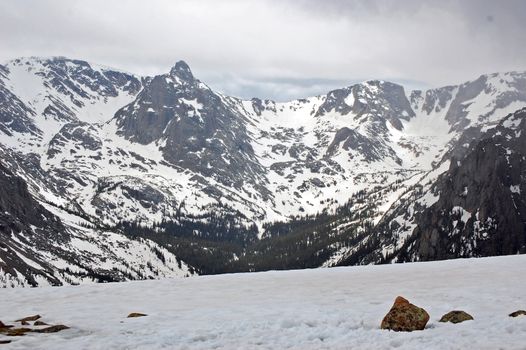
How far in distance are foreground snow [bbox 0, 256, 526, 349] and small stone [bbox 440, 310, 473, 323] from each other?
47cm

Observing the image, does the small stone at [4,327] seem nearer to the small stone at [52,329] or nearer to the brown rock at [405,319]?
the small stone at [52,329]

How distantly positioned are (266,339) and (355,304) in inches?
299

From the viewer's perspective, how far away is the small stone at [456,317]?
829 inches

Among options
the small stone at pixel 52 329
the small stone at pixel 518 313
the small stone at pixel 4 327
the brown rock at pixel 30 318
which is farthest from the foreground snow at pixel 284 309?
the small stone at pixel 4 327

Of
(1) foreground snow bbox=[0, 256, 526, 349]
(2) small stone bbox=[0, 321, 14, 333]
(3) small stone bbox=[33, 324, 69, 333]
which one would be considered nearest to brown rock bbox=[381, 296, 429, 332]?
(1) foreground snow bbox=[0, 256, 526, 349]

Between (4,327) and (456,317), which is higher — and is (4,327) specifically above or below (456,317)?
above

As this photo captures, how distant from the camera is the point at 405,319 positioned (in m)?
20.4

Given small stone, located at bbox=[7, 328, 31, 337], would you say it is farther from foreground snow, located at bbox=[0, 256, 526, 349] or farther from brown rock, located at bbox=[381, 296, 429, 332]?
brown rock, located at bbox=[381, 296, 429, 332]

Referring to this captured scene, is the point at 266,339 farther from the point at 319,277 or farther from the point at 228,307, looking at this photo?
the point at 319,277

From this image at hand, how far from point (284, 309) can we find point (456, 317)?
812 centimetres

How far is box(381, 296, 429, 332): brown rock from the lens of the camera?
796 inches

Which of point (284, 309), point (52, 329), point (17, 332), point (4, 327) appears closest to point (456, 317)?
point (284, 309)

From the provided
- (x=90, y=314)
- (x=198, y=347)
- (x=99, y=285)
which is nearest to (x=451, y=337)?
(x=198, y=347)

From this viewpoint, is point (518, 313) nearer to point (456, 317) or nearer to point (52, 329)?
point (456, 317)
